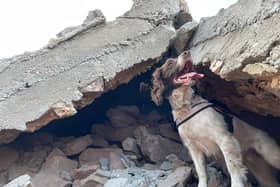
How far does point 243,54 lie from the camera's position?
2.29 meters

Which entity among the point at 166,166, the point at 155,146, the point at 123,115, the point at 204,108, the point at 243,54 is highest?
the point at 243,54

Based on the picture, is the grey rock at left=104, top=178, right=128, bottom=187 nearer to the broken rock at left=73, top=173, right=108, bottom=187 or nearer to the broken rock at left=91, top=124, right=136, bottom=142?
the broken rock at left=73, top=173, right=108, bottom=187

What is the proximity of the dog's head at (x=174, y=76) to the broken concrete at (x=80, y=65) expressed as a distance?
0.33 metres

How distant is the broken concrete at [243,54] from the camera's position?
7.09 ft

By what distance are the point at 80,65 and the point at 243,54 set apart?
1388 mm

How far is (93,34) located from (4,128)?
100cm

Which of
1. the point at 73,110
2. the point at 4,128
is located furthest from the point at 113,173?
the point at 4,128

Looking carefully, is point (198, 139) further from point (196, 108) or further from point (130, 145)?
point (130, 145)

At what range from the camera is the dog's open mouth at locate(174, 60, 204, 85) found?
292 cm

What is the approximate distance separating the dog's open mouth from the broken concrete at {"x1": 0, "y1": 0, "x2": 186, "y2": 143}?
44cm

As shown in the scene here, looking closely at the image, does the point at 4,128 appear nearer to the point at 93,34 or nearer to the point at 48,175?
the point at 48,175

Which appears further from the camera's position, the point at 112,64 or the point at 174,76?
the point at 112,64

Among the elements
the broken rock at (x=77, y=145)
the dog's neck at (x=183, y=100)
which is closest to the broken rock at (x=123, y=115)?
the broken rock at (x=77, y=145)

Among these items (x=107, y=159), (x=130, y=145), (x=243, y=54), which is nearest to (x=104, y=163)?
(x=107, y=159)
